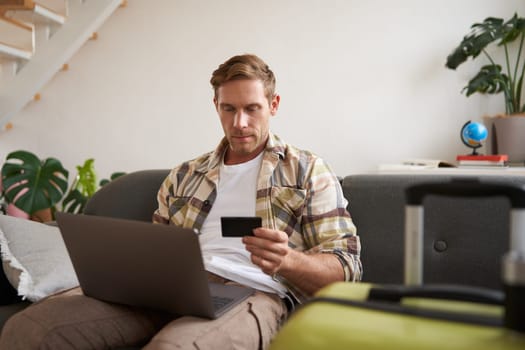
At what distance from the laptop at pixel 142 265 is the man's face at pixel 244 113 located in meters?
0.50

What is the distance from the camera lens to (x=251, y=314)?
4.29 feet

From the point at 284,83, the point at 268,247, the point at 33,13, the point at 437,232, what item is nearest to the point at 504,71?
the point at 284,83

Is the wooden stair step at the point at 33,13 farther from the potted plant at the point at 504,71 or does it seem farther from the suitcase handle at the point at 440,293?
the suitcase handle at the point at 440,293

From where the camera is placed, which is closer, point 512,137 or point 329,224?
point 329,224

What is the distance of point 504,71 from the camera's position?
2.63m

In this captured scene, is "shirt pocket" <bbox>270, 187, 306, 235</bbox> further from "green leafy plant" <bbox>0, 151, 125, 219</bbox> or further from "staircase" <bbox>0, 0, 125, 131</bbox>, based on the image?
"staircase" <bbox>0, 0, 125, 131</bbox>

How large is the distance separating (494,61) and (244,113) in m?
1.53

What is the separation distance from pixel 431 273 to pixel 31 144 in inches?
109

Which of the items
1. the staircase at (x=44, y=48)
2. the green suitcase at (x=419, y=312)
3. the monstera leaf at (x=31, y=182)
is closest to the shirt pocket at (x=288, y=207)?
the green suitcase at (x=419, y=312)

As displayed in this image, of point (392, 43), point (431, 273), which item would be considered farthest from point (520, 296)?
point (392, 43)

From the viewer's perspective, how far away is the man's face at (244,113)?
166 cm

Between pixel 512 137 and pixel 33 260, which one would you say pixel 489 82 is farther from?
pixel 33 260

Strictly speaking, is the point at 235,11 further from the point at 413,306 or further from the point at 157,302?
the point at 413,306

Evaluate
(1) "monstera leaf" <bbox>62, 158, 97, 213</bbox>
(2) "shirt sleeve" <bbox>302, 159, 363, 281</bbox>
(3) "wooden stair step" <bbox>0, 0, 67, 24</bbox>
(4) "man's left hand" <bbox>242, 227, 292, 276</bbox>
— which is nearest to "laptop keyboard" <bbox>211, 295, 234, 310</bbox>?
(4) "man's left hand" <bbox>242, 227, 292, 276</bbox>
